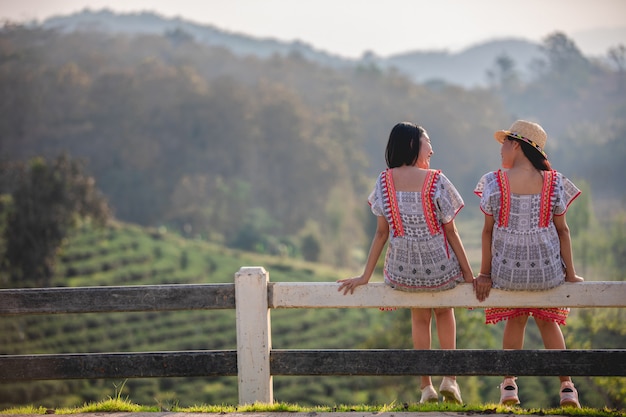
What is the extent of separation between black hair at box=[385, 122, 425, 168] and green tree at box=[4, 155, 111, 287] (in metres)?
35.0

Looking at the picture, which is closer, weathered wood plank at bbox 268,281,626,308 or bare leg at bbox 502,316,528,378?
weathered wood plank at bbox 268,281,626,308

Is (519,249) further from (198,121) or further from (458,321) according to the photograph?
(198,121)

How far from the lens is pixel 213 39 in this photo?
174500 millimetres

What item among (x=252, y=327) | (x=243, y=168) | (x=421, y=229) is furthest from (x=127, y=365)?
(x=243, y=168)

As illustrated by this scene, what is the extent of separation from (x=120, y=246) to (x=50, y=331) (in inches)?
435

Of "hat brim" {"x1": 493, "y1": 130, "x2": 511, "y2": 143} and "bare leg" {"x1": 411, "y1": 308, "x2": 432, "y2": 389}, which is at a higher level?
"hat brim" {"x1": 493, "y1": 130, "x2": 511, "y2": 143}

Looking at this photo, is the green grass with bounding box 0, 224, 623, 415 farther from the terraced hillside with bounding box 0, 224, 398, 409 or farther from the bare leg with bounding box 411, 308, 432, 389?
the bare leg with bounding box 411, 308, 432, 389

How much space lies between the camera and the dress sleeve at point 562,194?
4.35 meters

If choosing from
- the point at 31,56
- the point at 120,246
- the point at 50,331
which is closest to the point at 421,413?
the point at 50,331

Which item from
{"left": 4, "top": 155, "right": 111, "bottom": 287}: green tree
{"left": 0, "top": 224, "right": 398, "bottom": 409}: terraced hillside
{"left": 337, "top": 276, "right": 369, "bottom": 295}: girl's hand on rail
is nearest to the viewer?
{"left": 337, "top": 276, "right": 369, "bottom": 295}: girl's hand on rail

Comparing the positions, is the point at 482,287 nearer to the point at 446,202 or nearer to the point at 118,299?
the point at 446,202

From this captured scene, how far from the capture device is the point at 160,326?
38.8m

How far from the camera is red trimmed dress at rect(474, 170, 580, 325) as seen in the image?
4281mm

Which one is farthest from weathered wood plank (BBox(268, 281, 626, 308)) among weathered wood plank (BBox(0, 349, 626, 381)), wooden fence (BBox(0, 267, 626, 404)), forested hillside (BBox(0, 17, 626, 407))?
forested hillside (BBox(0, 17, 626, 407))
